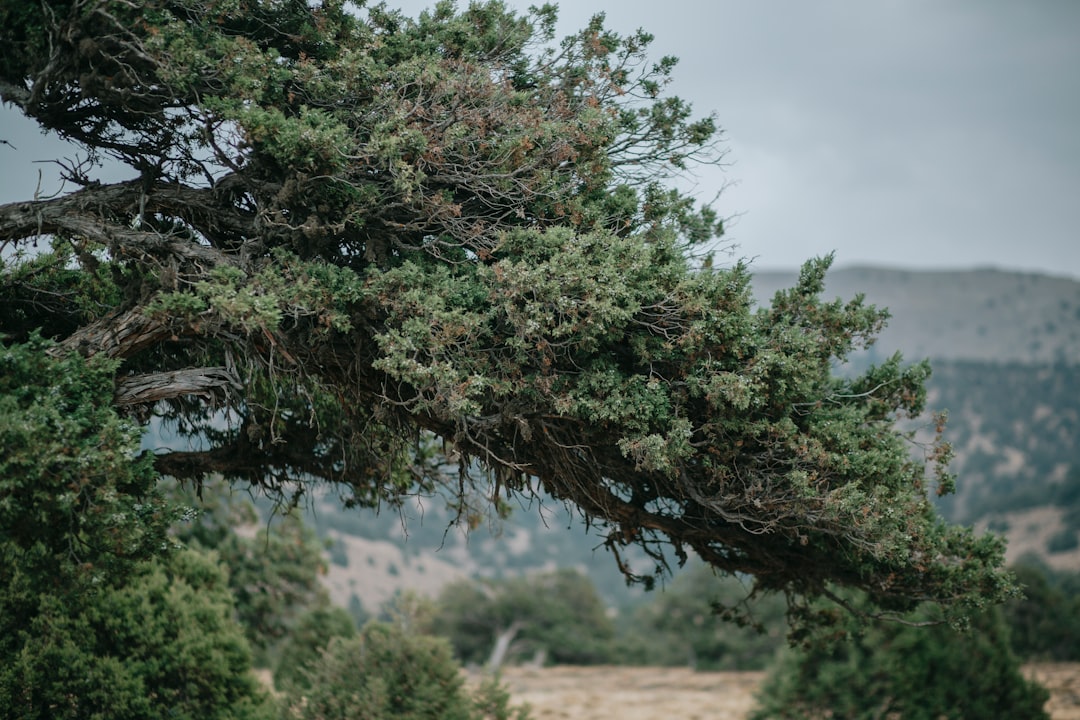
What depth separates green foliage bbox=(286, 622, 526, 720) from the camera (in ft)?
39.2

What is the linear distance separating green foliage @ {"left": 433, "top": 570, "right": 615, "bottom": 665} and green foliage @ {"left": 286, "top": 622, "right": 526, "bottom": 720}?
89.6 ft

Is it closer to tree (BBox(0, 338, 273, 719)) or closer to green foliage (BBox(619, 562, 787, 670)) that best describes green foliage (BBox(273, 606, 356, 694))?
tree (BBox(0, 338, 273, 719))

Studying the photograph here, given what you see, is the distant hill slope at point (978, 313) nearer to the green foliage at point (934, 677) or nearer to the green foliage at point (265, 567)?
the green foliage at point (934, 677)

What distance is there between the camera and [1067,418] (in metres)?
104

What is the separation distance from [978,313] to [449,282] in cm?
15626

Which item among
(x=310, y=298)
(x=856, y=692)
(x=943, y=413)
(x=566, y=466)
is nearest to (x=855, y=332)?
(x=943, y=413)

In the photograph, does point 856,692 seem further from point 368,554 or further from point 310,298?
point 368,554

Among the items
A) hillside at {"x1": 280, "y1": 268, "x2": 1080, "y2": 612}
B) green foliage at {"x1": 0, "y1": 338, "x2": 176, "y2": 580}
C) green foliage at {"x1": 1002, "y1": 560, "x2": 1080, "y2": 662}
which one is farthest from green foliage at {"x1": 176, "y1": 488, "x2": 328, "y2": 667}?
hillside at {"x1": 280, "y1": 268, "x2": 1080, "y2": 612}

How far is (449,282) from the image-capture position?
24.5 ft

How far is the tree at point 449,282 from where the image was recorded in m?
7.07

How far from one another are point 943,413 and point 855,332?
1119mm

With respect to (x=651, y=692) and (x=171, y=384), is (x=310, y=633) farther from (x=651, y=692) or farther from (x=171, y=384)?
(x=651, y=692)

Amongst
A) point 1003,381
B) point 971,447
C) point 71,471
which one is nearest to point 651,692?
point 71,471

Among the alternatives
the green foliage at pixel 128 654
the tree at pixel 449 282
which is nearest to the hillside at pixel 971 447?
the green foliage at pixel 128 654
